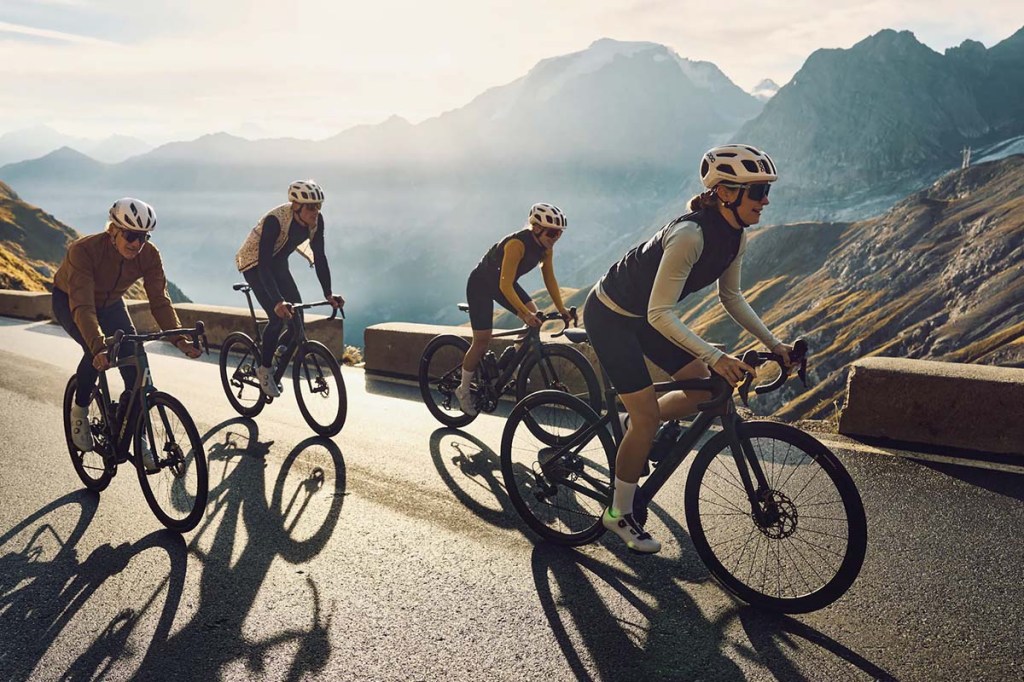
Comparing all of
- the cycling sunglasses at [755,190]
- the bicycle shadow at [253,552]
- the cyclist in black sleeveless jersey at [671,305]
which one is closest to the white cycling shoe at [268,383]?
the bicycle shadow at [253,552]

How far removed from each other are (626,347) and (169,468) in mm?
3235

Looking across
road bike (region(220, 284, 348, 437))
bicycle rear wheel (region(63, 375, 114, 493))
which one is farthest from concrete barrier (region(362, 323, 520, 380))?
bicycle rear wheel (region(63, 375, 114, 493))

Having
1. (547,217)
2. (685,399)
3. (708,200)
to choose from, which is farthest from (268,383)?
(708,200)

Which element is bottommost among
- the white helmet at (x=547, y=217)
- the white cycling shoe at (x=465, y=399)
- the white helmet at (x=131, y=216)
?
the white cycling shoe at (x=465, y=399)

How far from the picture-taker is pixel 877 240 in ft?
398

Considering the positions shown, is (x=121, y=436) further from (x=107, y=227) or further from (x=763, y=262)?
(x=763, y=262)

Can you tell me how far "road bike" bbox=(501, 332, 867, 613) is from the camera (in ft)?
12.0

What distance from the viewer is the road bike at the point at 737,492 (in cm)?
366

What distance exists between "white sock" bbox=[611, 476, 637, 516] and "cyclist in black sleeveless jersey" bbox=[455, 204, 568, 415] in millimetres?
2094

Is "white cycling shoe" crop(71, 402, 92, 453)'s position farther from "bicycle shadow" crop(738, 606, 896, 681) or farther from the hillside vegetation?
the hillside vegetation

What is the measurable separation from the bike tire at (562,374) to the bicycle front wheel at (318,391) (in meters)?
1.69

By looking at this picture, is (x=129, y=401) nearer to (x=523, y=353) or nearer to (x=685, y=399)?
(x=523, y=353)

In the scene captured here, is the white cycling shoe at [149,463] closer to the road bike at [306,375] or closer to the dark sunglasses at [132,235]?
the dark sunglasses at [132,235]

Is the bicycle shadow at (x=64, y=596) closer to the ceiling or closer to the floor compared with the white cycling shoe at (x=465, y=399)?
closer to the floor
